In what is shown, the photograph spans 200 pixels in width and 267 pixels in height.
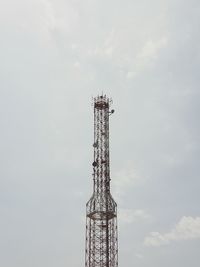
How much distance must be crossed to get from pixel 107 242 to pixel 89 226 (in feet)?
11.6

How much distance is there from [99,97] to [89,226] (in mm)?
20151

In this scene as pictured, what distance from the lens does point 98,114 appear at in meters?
82.1

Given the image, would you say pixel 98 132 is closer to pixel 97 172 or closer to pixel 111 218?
pixel 97 172

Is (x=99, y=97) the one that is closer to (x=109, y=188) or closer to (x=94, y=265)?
(x=109, y=188)

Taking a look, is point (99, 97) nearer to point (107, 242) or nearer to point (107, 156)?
point (107, 156)

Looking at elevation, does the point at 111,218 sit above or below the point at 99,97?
below

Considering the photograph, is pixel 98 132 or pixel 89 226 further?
pixel 98 132

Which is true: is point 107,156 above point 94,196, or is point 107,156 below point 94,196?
above

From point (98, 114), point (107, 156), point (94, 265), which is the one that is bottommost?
point (94, 265)

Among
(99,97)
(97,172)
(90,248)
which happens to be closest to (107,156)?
(97,172)

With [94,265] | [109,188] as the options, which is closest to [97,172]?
[109,188]

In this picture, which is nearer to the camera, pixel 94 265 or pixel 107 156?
pixel 94 265

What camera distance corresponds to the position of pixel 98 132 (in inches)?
3228

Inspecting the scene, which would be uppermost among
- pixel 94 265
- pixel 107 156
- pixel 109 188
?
pixel 107 156
